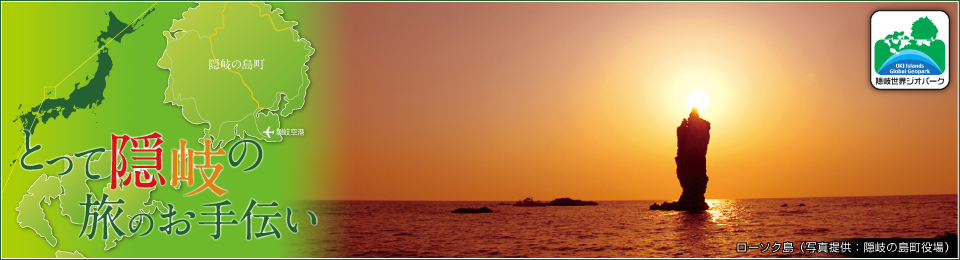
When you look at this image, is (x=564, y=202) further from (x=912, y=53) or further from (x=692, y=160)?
(x=912, y=53)

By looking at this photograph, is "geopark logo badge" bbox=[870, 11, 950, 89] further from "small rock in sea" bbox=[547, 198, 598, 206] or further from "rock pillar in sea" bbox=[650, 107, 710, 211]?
"small rock in sea" bbox=[547, 198, 598, 206]

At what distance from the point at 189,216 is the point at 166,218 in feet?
1.89

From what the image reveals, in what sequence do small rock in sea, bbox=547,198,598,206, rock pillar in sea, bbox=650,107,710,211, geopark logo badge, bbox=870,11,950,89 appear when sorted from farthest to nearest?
small rock in sea, bbox=547,198,598,206
rock pillar in sea, bbox=650,107,710,211
geopark logo badge, bbox=870,11,950,89

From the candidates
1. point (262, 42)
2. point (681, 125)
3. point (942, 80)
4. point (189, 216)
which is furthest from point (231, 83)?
point (681, 125)

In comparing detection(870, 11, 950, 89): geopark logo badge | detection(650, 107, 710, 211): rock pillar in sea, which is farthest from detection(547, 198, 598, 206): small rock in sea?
detection(870, 11, 950, 89): geopark logo badge

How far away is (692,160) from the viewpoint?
6575cm

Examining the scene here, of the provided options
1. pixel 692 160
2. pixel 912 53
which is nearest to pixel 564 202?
pixel 692 160

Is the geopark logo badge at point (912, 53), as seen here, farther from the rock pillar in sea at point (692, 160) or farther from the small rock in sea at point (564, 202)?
the small rock in sea at point (564, 202)

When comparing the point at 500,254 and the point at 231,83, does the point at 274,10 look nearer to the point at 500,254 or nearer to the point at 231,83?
the point at 231,83

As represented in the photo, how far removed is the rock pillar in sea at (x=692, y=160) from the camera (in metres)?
64.6

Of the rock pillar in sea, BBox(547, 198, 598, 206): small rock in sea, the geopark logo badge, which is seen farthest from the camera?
BBox(547, 198, 598, 206): small rock in sea

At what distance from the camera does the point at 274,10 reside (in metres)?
17.1

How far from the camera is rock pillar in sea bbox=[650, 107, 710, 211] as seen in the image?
64562 millimetres

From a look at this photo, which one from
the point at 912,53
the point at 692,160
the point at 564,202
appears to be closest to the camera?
the point at 912,53
